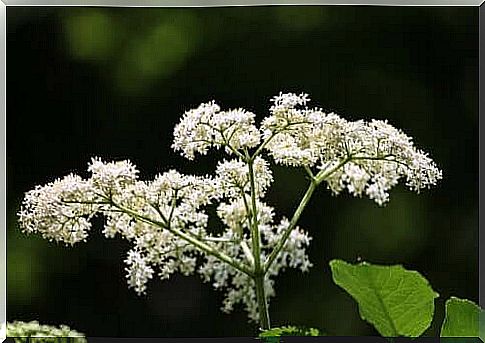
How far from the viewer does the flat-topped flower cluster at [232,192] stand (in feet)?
4.90

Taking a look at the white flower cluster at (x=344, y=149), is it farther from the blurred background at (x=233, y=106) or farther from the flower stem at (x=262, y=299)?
the flower stem at (x=262, y=299)

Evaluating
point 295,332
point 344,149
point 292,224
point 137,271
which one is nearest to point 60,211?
point 137,271

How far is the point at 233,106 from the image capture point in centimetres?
151

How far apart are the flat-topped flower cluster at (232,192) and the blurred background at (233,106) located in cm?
2

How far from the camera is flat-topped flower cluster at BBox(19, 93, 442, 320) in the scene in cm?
149

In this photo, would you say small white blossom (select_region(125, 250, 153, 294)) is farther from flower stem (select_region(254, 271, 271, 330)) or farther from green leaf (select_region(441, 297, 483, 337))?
green leaf (select_region(441, 297, 483, 337))

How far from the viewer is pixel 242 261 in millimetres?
1524

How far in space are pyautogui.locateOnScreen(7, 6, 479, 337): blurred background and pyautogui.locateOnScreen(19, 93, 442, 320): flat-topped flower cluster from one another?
0.07 feet

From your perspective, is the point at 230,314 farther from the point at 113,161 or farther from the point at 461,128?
the point at 461,128

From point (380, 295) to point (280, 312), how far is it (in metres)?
0.91

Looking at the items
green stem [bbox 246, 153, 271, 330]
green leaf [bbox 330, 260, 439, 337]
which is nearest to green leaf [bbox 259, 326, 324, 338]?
green leaf [bbox 330, 260, 439, 337]

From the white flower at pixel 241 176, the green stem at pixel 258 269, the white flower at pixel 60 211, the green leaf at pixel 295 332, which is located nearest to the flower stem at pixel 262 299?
the green stem at pixel 258 269

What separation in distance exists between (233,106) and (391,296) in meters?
0.90

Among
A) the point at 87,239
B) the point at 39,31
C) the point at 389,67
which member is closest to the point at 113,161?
the point at 87,239
